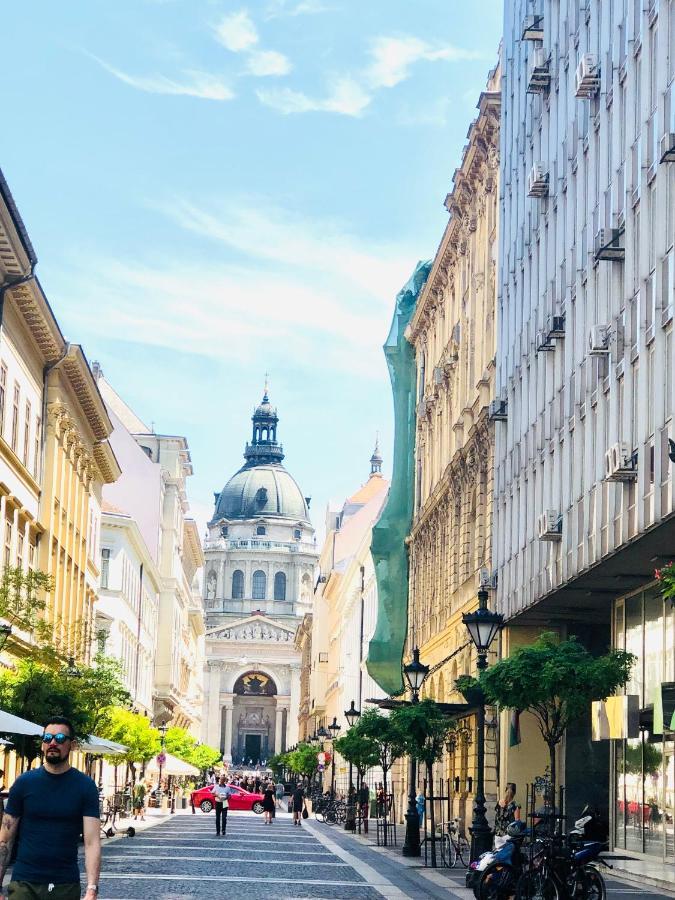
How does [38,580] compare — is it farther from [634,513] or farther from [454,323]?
[454,323]

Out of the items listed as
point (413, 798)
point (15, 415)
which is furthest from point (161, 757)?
point (413, 798)

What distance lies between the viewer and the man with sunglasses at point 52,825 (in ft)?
29.1

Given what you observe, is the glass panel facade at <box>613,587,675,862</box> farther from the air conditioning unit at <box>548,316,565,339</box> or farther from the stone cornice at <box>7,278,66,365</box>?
the stone cornice at <box>7,278,66,365</box>

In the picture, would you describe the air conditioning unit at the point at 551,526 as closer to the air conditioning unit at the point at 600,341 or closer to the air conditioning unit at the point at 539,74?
the air conditioning unit at the point at 600,341

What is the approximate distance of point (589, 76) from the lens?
2925cm

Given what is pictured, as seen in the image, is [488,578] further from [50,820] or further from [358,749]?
[50,820]

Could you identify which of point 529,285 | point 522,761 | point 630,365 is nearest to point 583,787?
point 522,761

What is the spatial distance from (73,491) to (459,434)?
43.6ft

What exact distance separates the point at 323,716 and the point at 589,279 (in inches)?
4029

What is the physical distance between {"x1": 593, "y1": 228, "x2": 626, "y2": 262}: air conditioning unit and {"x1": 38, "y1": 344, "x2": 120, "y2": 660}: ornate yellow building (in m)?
17.5

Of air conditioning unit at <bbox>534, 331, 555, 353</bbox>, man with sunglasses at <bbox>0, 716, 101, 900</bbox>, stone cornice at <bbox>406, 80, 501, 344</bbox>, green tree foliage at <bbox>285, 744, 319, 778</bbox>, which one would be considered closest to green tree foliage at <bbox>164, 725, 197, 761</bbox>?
green tree foliage at <bbox>285, 744, 319, 778</bbox>

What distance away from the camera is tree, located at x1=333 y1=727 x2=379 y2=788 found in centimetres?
4862

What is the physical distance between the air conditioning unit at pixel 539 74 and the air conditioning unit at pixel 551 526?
32.1ft

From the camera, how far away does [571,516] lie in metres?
29.2
